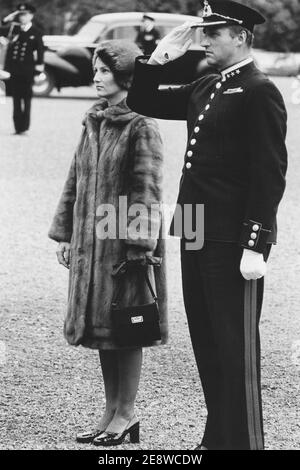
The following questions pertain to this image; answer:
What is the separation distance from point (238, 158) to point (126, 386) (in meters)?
1.14

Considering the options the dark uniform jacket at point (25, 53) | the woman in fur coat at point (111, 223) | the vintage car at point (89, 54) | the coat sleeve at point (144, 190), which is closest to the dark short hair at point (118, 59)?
the woman in fur coat at point (111, 223)

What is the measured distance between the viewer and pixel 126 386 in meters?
4.57

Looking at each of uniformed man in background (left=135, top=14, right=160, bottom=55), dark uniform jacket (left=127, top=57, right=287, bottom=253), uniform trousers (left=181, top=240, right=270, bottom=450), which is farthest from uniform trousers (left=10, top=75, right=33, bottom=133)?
uniform trousers (left=181, top=240, right=270, bottom=450)

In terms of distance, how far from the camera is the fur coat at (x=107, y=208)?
14.6ft

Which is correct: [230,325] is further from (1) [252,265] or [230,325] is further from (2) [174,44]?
(2) [174,44]

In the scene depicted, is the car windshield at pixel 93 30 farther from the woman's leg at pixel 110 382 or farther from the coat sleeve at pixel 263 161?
the coat sleeve at pixel 263 161

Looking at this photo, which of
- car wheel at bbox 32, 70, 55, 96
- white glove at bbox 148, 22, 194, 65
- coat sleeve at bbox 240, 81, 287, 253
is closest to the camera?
coat sleeve at bbox 240, 81, 287, 253

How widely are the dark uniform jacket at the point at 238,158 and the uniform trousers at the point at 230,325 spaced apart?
0.10 meters

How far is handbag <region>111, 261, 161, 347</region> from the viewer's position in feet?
14.5

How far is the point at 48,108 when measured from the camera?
21.8 m

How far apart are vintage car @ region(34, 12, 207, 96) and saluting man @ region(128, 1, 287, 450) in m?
19.4

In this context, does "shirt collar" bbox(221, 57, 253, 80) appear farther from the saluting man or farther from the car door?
the car door

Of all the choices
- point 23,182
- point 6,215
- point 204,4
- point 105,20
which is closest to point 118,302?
point 204,4

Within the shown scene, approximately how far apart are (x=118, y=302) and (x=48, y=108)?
17.6 metres
